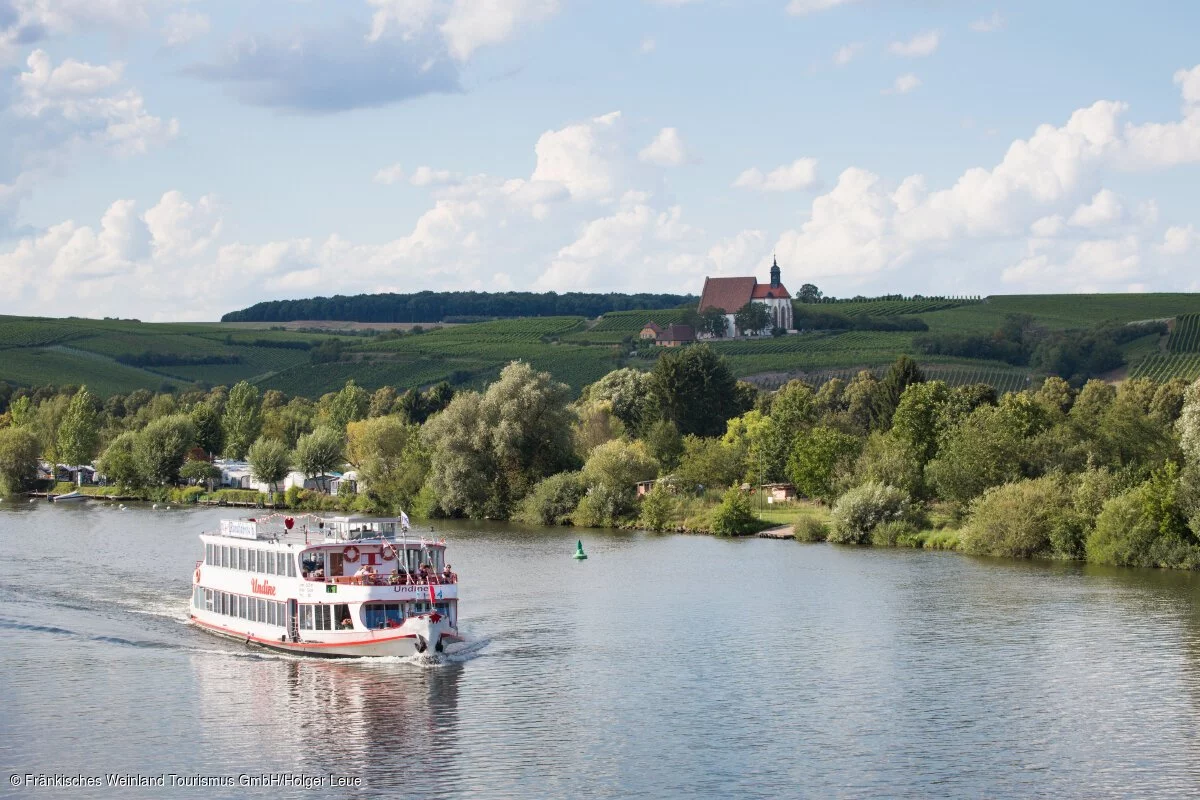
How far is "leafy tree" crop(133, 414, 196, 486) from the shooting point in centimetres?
11744

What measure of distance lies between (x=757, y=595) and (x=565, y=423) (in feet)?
132

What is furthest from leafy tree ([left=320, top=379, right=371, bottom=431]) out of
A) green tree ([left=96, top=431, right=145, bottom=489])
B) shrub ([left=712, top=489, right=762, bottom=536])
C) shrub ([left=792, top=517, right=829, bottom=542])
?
shrub ([left=792, top=517, right=829, bottom=542])

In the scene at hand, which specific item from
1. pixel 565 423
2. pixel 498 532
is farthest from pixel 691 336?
pixel 498 532

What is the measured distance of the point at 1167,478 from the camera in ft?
215

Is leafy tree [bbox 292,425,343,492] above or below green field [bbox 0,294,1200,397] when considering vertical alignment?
below

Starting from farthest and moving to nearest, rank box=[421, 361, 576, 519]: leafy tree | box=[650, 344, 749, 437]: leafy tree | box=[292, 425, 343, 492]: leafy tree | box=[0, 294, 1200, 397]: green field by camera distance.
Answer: box=[0, 294, 1200, 397]: green field, box=[650, 344, 749, 437]: leafy tree, box=[292, 425, 343, 492]: leafy tree, box=[421, 361, 576, 519]: leafy tree

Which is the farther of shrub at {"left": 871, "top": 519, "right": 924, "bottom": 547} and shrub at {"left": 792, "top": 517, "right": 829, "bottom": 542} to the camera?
shrub at {"left": 792, "top": 517, "right": 829, "bottom": 542}

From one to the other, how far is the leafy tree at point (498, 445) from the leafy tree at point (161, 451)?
1221 inches

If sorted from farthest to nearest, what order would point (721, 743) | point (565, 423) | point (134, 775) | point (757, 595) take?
1. point (565, 423)
2. point (757, 595)
3. point (721, 743)
4. point (134, 775)

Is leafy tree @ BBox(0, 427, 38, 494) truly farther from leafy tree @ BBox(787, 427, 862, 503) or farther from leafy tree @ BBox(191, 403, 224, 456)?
leafy tree @ BBox(787, 427, 862, 503)

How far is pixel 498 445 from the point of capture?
3688 inches

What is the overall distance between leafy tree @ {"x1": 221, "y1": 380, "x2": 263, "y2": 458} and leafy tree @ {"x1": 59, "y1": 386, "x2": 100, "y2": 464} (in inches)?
455

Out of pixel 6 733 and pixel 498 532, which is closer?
pixel 6 733

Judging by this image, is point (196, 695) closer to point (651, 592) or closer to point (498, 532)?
point (651, 592)
